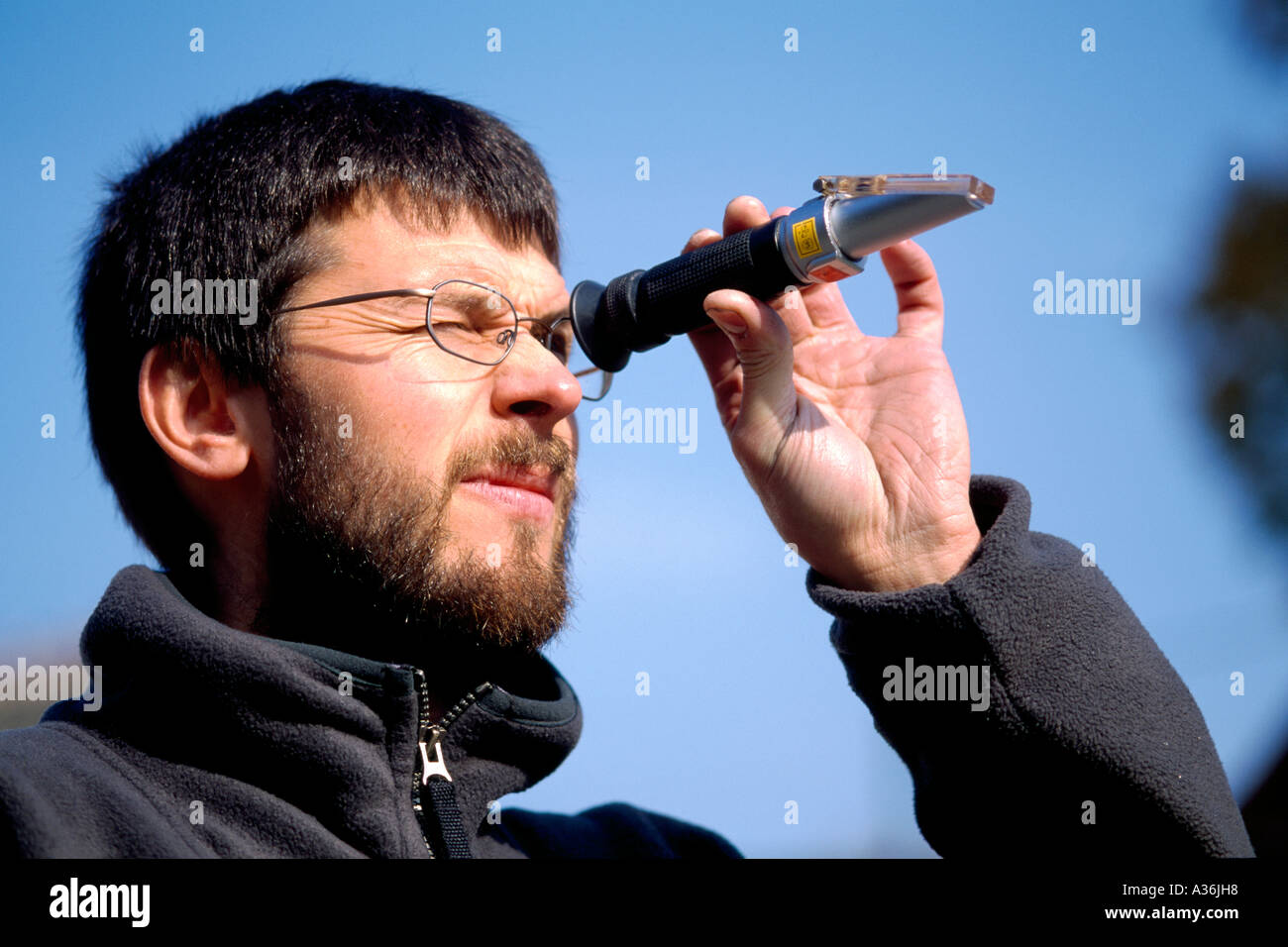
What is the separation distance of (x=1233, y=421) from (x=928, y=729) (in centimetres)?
251

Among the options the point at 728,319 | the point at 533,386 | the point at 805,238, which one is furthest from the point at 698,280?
the point at 533,386

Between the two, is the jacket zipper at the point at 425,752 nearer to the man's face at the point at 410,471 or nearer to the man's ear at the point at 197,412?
the man's face at the point at 410,471

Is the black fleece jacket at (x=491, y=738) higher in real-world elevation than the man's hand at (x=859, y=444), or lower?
lower

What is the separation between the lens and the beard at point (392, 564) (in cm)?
198

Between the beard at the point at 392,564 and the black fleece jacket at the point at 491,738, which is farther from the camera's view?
the beard at the point at 392,564

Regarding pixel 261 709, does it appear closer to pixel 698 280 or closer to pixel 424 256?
pixel 424 256

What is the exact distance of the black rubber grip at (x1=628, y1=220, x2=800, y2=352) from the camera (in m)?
1.90

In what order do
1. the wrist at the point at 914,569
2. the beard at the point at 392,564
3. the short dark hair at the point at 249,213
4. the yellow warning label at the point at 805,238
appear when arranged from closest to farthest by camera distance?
the yellow warning label at the point at 805,238 → the beard at the point at 392,564 → the wrist at the point at 914,569 → the short dark hair at the point at 249,213

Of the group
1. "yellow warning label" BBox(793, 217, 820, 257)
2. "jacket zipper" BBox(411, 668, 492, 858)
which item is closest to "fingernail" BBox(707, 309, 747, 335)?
"yellow warning label" BBox(793, 217, 820, 257)

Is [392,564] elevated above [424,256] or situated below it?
below

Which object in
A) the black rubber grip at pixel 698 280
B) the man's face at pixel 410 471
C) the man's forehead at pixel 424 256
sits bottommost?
the man's face at pixel 410 471

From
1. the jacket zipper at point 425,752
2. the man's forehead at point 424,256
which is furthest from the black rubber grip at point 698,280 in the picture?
the jacket zipper at point 425,752

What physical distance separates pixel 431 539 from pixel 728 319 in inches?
26.0

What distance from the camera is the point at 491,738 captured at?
6.57 ft
